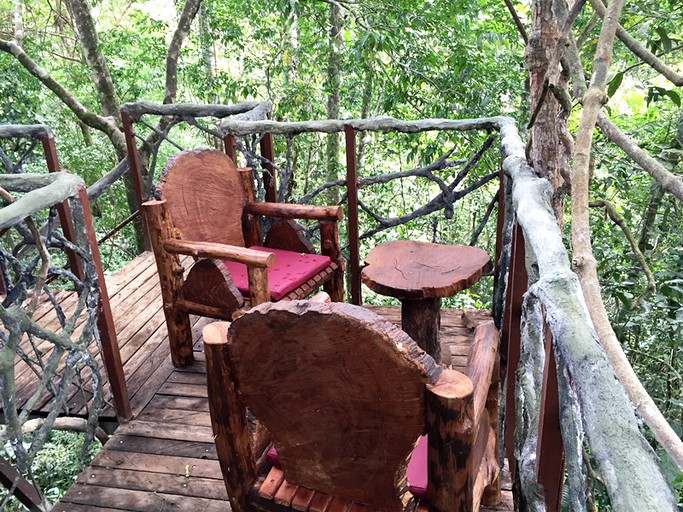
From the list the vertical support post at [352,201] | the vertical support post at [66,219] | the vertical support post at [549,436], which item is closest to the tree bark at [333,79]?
the vertical support post at [352,201]

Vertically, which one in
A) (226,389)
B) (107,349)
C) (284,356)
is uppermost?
(284,356)

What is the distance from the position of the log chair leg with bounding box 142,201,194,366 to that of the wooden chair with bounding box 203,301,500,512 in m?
1.30

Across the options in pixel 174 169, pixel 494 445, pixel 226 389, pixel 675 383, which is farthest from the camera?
pixel 675 383

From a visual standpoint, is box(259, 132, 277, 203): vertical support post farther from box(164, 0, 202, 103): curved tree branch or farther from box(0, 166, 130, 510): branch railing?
box(164, 0, 202, 103): curved tree branch

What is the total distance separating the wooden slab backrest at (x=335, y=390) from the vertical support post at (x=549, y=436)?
191 millimetres

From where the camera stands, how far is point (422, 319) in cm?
235

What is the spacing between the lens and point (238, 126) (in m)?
2.84

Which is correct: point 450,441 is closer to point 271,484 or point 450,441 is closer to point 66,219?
point 271,484

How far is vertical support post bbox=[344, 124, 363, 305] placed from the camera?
273cm

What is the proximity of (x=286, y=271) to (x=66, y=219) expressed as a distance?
1043 millimetres

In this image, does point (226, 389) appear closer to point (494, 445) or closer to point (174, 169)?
point (494, 445)

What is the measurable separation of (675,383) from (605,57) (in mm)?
2985

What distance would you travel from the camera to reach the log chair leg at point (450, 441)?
903mm

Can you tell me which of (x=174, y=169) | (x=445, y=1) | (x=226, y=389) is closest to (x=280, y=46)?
(x=445, y=1)
